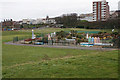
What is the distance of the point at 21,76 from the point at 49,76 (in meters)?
0.98

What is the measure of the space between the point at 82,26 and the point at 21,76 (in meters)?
63.3

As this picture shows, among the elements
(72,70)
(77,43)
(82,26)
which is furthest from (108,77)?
(82,26)

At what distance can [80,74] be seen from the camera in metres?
5.25

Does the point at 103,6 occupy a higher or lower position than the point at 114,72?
higher

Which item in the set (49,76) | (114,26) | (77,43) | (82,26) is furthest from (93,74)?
(82,26)

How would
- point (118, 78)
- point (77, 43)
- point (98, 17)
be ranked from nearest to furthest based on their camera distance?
point (118, 78), point (77, 43), point (98, 17)

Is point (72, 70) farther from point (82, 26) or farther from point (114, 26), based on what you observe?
point (82, 26)

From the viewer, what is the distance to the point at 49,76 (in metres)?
5.16

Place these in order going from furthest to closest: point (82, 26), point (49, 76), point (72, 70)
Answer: point (82, 26), point (72, 70), point (49, 76)

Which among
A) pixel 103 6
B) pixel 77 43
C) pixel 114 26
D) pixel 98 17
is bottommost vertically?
pixel 77 43

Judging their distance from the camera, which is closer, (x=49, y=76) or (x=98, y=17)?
(x=49, y=76)

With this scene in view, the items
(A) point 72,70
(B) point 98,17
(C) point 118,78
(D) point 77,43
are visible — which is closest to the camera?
(C) point 118,78

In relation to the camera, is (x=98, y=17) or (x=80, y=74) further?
(x=98, y=17)

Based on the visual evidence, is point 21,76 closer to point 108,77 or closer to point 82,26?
point 108,77
